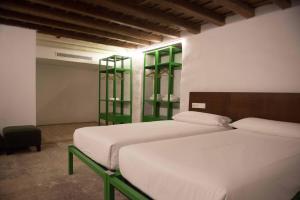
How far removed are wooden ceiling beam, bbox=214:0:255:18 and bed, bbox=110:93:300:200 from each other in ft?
5.10

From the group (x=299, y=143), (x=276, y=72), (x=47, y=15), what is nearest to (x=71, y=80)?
(x=47, y=15)

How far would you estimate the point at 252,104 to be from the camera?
2674 mm

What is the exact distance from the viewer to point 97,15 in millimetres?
2797

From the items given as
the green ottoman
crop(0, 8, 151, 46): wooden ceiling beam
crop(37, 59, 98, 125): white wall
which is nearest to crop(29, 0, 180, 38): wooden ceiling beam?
crop(0, 8, 151, 46): wooden ceiling beam

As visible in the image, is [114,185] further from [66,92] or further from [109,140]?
[66,92]

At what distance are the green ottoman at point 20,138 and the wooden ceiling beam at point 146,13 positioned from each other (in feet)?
7.09

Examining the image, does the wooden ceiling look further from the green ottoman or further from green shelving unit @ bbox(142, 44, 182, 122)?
the green ottoman

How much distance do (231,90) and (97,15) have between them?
2.21 metres

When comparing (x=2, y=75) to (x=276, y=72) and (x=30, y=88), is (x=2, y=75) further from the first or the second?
(x=276, y=72)

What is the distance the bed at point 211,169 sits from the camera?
3.24 ft

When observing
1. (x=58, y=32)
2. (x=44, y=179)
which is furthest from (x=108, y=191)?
(x=58, y=32)

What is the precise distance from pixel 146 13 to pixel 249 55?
59.8 inches

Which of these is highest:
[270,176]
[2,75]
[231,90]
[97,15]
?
[97,15]

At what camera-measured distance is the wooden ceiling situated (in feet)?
8.18
